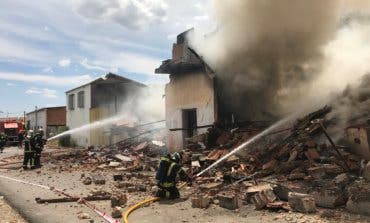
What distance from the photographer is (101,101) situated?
29.4m

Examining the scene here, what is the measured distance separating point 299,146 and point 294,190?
3.35m

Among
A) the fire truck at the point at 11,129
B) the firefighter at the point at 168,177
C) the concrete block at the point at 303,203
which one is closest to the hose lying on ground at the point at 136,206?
the firefighter at the point at 168,177

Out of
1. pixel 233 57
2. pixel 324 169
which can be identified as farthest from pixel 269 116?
pixel 324 169

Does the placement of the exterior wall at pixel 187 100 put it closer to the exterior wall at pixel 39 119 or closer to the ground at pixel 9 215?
the ground at pixel 9 215

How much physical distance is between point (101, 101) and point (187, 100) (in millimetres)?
12016

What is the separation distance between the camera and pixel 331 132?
1231cm

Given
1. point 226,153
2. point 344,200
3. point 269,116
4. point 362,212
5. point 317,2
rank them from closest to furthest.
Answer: point 362,212, point 344,200, point 226,153, point 317,2, point 269,116

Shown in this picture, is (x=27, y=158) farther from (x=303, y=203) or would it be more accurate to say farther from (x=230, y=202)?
(x=303, y=203)

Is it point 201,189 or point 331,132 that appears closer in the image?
point 201,189

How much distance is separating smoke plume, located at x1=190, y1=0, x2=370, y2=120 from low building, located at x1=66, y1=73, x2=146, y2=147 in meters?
12.8

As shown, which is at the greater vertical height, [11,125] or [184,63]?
[184,63]

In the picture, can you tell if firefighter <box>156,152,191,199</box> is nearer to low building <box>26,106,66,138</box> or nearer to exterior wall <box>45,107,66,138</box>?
low building <box>26,106,66,138</box>

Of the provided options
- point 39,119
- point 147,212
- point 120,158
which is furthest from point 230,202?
point 39,119

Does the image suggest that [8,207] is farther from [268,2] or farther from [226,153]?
[268,2]
